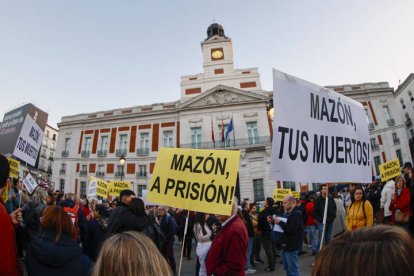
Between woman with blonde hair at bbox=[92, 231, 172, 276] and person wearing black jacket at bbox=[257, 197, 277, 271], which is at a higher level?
woman with blonde hair at bbox=[92, 231, 172, 276]

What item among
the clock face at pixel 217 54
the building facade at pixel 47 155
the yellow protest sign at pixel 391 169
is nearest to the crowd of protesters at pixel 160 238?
the yellow protest sign at pixel 391 169

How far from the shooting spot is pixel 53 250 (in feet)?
9.21

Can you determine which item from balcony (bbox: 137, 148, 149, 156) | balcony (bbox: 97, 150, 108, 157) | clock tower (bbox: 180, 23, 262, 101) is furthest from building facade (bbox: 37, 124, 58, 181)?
clock tower (bbox: 180, 23, 262, 101)

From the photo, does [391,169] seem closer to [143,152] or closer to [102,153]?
[143,152]

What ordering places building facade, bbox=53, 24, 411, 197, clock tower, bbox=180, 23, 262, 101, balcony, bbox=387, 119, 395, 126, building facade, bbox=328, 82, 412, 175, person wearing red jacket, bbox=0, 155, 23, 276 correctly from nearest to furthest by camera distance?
person wearing red jacket, bbox=0, 155, 23, 276 < building facade, bbox=328, 82, 412, 175 < building facade, bbox=53, 24, 411, 197 < balcony, bbox=387, 119, 395, 126 < clock tower, bbox=180, 23, 262, 101

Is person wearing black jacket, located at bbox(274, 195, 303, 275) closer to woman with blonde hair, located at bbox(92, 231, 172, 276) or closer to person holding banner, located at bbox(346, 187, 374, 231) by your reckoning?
person holding banner, located at bbox(346, 187, 374, 231)

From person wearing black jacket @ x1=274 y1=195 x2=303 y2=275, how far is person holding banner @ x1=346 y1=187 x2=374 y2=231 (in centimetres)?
137

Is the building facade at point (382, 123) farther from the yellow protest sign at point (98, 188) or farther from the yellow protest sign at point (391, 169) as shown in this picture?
the yellow protest sign at point (98, 188)

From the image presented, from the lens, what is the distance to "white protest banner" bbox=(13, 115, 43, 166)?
6943mm

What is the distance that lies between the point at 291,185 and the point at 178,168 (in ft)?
93.7

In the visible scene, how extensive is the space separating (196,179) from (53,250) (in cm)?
223

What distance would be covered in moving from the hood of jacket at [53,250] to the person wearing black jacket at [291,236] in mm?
3672

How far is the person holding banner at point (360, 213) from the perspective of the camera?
6.08m

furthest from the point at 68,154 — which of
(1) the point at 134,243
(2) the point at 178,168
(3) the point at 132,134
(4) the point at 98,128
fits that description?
(1) the point at 134,243
